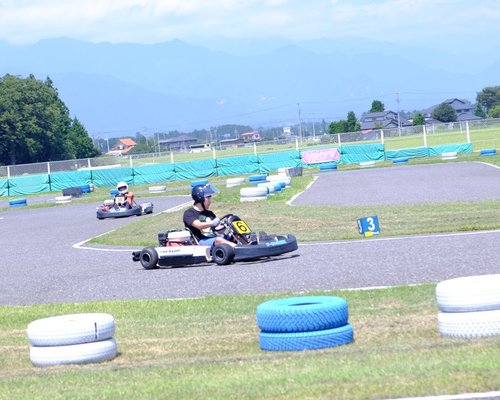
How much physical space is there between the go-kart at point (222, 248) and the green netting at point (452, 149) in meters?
39.0

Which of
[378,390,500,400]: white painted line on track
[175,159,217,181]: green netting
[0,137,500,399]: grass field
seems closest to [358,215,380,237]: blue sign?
[0,137,500,399]: grass field

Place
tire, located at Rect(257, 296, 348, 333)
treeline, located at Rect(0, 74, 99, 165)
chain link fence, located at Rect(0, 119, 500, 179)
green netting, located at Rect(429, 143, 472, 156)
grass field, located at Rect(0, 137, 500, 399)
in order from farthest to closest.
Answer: treeline, located at Rect(0, 74, 99, 165), chain link fence, located at Rect(0, 119, 500, 179), green netting, located at Rect(429, 143, 472, 156), tire, located at Rect(257, 296, 348, 333), grass field, located at Rect(0, 137, 500, 399)

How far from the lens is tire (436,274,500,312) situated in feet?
27.0

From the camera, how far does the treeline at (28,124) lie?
7856 centimetres

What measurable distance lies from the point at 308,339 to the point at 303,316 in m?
0.21

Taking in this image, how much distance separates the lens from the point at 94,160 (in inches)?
2485

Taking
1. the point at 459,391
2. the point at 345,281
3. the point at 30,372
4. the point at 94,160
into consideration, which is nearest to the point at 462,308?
the point at 459,391

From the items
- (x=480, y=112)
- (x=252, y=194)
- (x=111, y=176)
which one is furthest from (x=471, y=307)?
(x=480, y=112)

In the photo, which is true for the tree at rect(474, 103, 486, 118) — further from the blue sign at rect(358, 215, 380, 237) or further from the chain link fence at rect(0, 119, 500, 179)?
the blue sign at rect(358, 215, 380, 237)

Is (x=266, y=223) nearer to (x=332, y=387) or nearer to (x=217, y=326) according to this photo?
(x=217, y=326)

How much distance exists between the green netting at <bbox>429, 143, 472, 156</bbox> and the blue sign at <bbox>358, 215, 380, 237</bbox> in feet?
119

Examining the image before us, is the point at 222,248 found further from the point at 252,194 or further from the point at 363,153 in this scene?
the point at 363,153

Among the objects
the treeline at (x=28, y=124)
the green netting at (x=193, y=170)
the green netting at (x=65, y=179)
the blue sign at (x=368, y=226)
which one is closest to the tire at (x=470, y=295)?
the blue sign at (x=368, y=226)

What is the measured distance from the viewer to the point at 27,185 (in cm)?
5409
